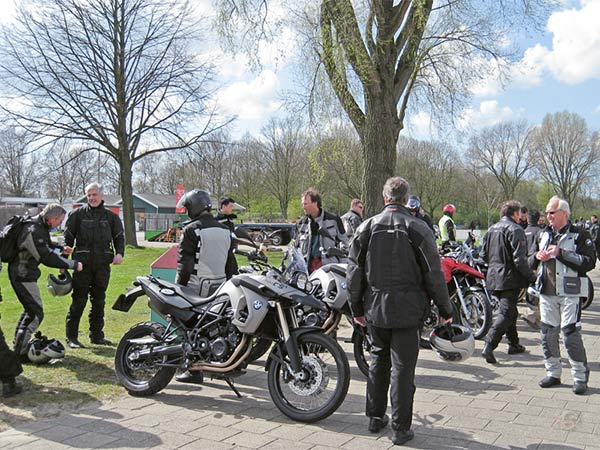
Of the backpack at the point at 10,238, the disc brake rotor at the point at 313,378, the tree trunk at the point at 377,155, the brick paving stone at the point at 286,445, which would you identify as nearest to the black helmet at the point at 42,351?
the backpack at the point at 10,238

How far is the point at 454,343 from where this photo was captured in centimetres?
454

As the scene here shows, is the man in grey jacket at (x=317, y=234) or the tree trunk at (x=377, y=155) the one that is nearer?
the man in grey jacket at (x=317, y=234)

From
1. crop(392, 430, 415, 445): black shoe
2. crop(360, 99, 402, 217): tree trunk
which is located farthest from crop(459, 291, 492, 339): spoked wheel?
crop(392, 430, 415, 445): black shoe

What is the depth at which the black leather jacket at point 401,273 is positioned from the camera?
4.09m

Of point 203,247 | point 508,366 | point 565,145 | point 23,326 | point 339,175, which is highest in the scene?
point 565,145

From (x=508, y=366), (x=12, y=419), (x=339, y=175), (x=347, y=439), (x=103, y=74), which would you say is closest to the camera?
(x=347, y=439)

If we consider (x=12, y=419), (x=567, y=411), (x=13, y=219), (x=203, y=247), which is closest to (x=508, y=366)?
(x=567, y=411)

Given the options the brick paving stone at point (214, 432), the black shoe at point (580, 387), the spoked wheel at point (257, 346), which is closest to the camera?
the brick paving stone at point (214, 432)

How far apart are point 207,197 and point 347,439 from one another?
2557mm

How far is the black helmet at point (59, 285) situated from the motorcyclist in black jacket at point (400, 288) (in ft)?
13.1

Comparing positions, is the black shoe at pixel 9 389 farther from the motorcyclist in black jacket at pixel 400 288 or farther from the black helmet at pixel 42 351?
the motorcyclist in black jacket at pixel 400 288

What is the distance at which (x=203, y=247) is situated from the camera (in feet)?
18.0

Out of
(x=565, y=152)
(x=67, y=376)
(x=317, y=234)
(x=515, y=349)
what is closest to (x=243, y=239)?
(x=317, y=234)

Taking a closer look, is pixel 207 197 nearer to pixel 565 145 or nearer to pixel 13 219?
pixel 13 219
